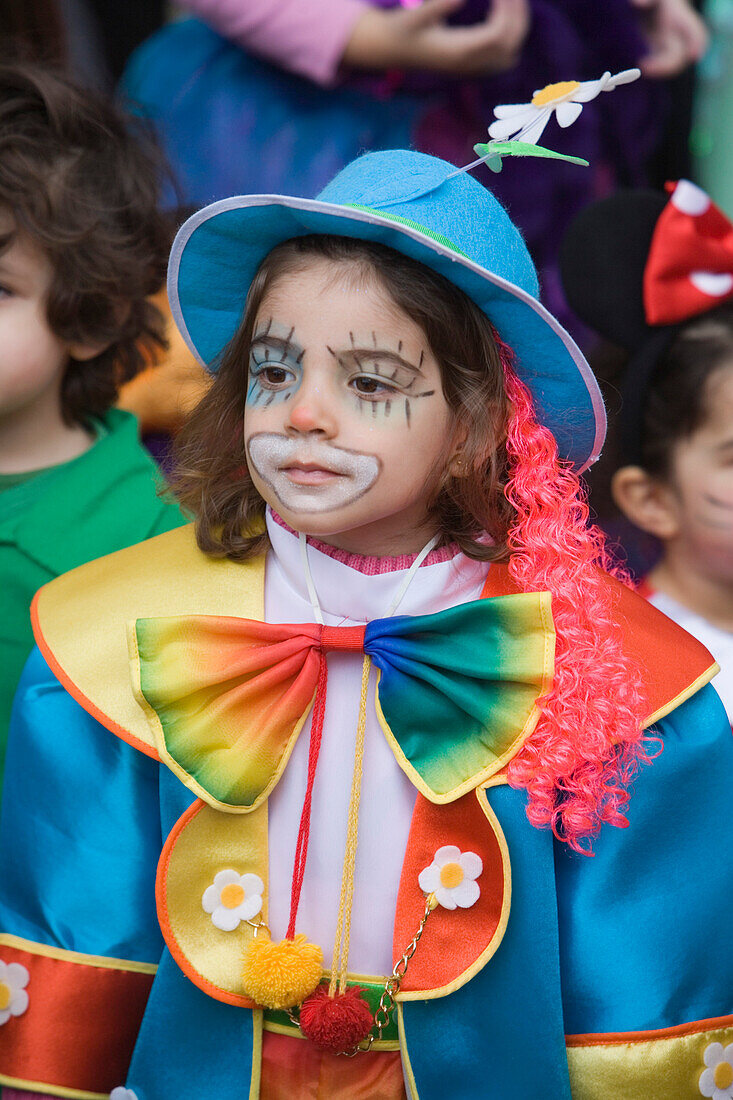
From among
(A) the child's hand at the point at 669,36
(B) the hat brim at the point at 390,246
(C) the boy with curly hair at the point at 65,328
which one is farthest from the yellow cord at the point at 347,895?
(A) the child's hand at the point at 669,36

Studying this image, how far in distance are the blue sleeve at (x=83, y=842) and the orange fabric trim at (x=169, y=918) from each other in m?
0.09

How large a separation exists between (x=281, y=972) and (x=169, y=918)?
5.2 inches

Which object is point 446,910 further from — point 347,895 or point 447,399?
point 447,399

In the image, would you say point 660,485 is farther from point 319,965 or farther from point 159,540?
point 319,965

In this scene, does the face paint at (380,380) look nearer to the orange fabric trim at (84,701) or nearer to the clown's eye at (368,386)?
the clown's eye at (368,386)

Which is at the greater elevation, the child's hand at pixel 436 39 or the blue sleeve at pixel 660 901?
the child's hand at pixel 436 39

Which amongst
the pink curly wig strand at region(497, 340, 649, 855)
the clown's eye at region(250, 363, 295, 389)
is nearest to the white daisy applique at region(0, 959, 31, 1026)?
the pink curly wig strand at region(497, 340, 649, 855)

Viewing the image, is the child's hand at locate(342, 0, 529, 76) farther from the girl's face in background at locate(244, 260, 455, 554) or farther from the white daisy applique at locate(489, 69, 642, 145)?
the girl's face in background at locate(244, 260, 455, 554)

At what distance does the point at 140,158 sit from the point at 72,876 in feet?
3.60

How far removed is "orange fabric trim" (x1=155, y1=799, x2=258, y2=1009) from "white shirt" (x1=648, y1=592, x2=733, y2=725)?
795 millimetres

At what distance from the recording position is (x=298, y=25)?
2172 millimetres

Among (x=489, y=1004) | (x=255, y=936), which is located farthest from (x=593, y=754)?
(x=255, y=936)

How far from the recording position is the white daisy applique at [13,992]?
1.30 m

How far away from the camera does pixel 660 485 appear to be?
1.88m
